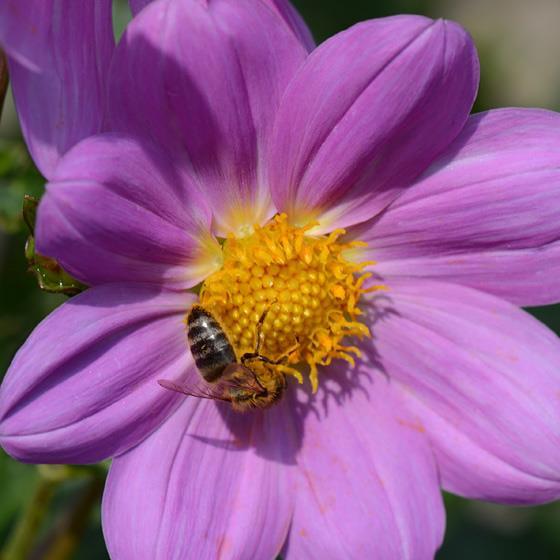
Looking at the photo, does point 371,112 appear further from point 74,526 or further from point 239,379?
point 74,526

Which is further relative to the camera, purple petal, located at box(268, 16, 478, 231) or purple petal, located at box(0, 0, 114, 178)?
purple petal, located at box(268, 16, 478, 231)

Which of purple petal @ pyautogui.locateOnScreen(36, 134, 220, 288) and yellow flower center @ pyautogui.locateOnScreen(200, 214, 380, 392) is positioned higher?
purple petal @ pyautogui.locateOnScreen(36, 134, 220, 288)

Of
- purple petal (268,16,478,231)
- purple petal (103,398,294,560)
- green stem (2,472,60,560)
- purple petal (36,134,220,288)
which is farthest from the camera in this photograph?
green stem (2,472,60,560)

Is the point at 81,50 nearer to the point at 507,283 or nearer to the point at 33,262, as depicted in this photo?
the point at 33,262

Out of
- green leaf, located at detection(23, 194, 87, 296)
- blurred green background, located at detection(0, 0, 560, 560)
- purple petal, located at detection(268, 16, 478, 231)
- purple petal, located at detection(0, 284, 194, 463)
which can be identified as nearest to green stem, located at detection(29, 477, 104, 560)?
blurred green background, located at detection(0, 0, 560, 560)

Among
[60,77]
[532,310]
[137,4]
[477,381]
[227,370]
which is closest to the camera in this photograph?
Result: [60,77]

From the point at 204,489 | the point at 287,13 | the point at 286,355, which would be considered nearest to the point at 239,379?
the point at 286,355

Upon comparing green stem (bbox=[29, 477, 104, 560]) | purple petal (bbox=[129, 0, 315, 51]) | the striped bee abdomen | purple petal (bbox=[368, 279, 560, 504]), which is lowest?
green stem (bbox=[29, 477, 104, 560])

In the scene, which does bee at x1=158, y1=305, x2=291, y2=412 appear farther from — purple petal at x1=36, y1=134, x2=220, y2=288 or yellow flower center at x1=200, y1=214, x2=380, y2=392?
purple petal at x1=36, y1=134, x2=220, y2=288
